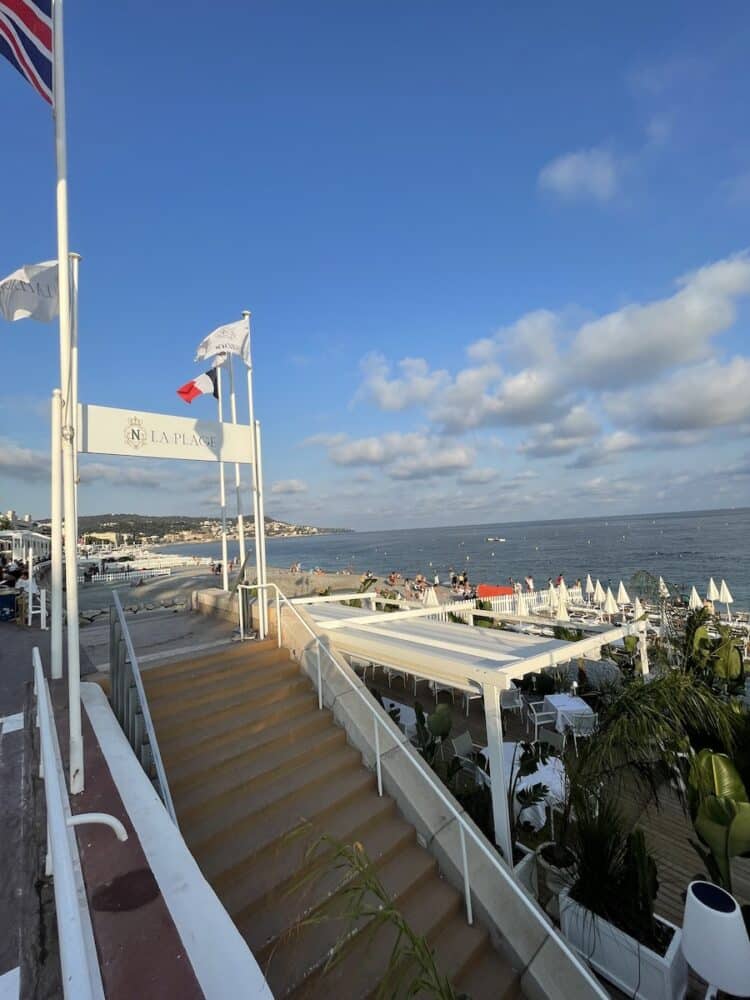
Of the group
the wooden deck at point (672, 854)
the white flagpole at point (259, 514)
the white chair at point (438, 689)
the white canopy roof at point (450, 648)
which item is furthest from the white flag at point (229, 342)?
the wooden deck at point (672, 854)

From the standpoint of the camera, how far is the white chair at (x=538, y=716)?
905cm

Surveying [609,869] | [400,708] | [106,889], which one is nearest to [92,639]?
[400,708]

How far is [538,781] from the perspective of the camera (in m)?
6.58

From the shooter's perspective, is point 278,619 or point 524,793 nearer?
point 524,793

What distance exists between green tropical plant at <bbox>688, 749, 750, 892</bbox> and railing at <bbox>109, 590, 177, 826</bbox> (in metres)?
4.55

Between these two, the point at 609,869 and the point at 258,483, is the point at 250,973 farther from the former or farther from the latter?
the point at 258,483

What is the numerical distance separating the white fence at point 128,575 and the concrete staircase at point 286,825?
22704mm

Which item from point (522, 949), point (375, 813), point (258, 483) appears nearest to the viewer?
point (522, 949)

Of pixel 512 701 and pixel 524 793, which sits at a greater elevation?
pixel 524 793

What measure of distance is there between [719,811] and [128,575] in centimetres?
2862

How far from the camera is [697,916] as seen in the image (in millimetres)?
3371

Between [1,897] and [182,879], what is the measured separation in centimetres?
124

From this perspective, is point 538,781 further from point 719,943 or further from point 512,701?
point 512,701

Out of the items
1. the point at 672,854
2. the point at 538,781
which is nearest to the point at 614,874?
the point at 672,854
